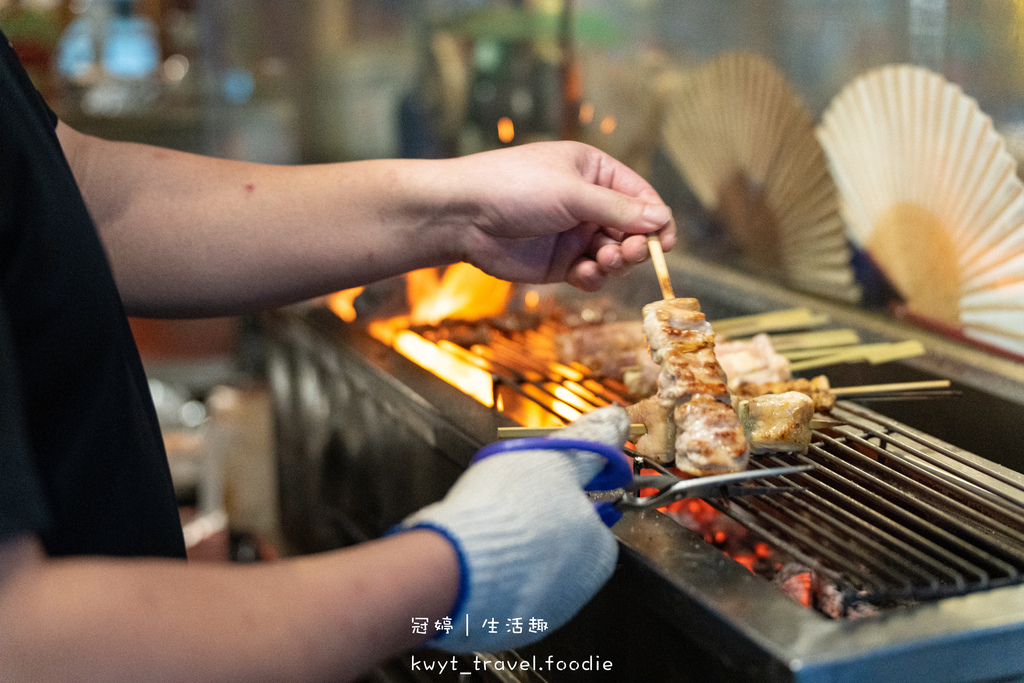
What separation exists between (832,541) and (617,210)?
2.64ft

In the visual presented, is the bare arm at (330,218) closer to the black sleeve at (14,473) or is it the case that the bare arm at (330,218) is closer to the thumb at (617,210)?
the thumb at (617,210)

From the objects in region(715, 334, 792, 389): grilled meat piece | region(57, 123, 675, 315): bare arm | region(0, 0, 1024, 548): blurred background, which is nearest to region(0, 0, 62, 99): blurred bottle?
region(0, 0, 1024, 548): blurred background

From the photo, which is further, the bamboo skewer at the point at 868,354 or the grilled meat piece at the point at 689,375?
the bamboo skewer at the point at 868,354

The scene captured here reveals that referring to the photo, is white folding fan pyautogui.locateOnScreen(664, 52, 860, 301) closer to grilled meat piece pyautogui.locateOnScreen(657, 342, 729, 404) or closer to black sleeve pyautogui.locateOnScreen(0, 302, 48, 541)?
grilled meat piece pyautogui.locateOnScreen(657, 342, 729, 404)

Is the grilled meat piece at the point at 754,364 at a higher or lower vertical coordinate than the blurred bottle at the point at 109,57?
lower

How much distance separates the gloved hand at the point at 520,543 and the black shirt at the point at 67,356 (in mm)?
514

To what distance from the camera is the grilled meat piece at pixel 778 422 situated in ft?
5.65

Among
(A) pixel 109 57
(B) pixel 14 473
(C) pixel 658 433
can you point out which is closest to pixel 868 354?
(C) pixel 658 433

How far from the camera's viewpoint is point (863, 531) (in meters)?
1.55

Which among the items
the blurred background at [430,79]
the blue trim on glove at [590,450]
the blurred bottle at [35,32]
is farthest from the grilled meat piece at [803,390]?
the blurred bottle at [35,32]

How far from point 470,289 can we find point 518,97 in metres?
1.62

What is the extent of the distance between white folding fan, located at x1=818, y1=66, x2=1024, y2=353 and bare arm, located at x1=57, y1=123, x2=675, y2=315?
3.22 ft

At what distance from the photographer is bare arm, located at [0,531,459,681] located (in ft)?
3.22

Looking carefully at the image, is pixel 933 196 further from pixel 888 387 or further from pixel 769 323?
pixel 888 387
